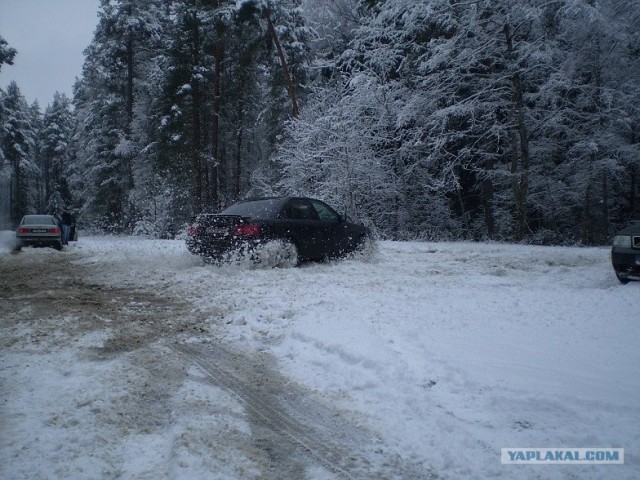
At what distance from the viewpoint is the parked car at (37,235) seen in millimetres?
16281

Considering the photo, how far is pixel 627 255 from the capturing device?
6.77m

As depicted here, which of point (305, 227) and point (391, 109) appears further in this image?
point (391, 109)

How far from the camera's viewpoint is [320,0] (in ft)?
77.2

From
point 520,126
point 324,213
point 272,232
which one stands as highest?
point 520,126

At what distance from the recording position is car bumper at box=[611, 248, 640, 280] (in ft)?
21.9

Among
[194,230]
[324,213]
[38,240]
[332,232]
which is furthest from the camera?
[38,240]

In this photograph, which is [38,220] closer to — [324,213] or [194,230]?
[194,230]

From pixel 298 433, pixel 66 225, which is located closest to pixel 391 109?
pixel 66 225

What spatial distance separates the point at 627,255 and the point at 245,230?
6847mm

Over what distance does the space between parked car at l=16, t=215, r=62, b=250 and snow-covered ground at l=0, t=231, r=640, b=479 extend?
1151 centimetres

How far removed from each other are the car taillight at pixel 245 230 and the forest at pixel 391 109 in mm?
10924

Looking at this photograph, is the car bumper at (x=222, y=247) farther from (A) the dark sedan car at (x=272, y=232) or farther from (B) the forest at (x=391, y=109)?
(B) the forest at (x=391, y=109)

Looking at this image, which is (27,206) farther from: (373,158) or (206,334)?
(206,334)

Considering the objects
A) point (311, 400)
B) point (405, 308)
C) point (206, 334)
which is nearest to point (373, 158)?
point (405, 308)
